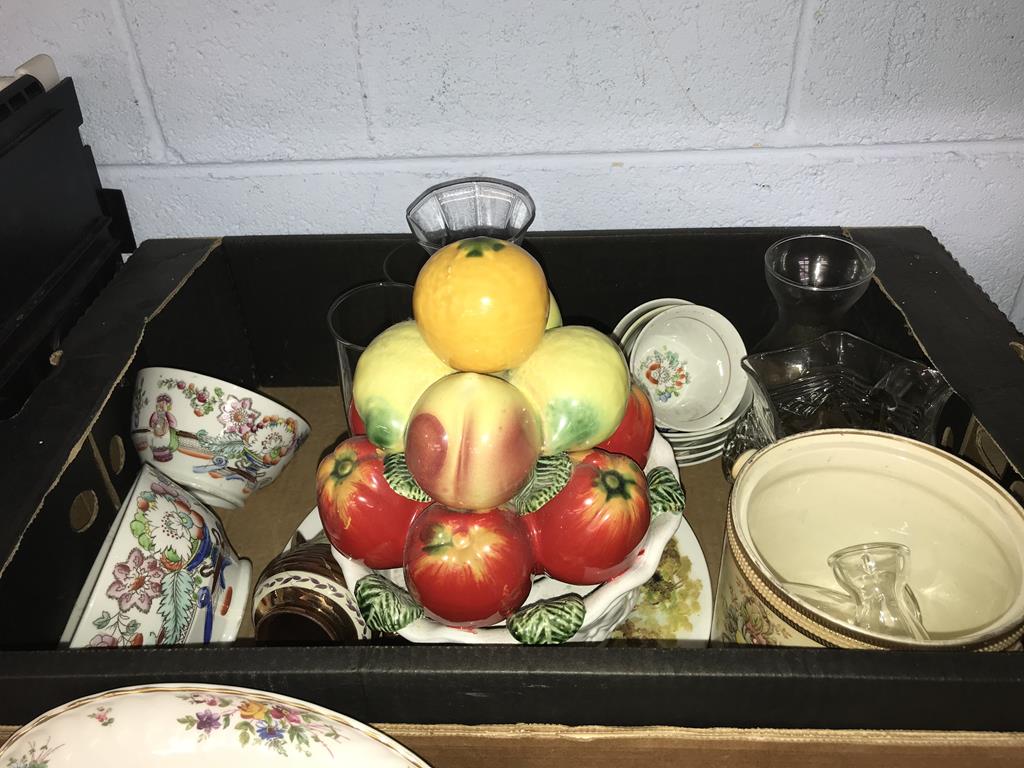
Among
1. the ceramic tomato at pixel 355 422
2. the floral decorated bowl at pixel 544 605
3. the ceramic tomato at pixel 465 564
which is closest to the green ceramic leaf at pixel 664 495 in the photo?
the floral decorated bowl at pixel 544 605

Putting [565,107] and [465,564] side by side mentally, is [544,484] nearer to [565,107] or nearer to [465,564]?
[465,564]

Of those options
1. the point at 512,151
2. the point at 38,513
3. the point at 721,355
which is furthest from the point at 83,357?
the point at 721,355

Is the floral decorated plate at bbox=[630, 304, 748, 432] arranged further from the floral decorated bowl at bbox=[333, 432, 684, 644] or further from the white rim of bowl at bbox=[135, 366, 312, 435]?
the white rim of bowl at bbox=[135, 366, 312, 435]

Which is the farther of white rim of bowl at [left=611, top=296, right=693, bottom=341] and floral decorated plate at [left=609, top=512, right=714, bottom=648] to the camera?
white rim of bowl at [left=611, top=296, right=693, bottom=341]

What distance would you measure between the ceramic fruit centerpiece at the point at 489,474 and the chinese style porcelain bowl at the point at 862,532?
0.06m

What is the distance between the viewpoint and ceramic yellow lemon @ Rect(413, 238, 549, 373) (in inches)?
17.8

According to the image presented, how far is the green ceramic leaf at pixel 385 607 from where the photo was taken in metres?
0.48

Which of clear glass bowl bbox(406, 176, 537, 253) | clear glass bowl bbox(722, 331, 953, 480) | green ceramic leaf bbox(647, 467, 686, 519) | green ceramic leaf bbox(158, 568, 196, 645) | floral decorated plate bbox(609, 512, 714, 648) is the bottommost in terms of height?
floral decorated plate bbox(609, 512, 714, 648)

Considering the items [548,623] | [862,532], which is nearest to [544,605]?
[548,623]

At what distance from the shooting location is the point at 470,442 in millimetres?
437

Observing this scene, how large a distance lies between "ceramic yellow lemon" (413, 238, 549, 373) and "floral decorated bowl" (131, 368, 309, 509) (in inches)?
10.1

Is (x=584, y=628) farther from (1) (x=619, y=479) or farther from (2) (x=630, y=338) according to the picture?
(2) (x=630, y=338)

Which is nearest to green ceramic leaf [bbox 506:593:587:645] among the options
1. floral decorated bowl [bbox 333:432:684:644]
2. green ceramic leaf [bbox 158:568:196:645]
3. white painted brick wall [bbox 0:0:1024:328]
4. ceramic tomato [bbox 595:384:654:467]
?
floral decorated bowl [bbox 333:432:684:644]

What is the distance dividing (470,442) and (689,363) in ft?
1.22
